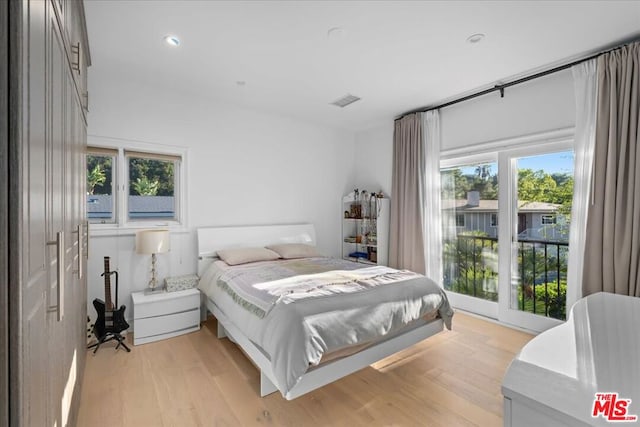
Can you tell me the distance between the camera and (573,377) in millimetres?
717

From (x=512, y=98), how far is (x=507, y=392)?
3.57 meters

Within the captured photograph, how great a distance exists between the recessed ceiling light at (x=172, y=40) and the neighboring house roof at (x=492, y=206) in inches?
140

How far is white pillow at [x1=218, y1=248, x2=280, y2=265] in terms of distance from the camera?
3411 mm

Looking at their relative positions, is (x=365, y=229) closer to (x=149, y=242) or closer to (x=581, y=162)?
(x=581, y=162)

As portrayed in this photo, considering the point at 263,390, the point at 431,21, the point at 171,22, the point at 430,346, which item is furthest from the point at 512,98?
the point at 263,390

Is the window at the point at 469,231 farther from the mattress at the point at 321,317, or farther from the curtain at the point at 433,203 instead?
the mattress at the point at 321,317

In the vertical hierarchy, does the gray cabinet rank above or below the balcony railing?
above

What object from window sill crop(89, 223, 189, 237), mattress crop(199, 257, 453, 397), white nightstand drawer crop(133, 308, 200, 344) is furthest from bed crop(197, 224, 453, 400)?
window sill crop(89, 223, 189, 237)

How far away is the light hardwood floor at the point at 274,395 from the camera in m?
1.88

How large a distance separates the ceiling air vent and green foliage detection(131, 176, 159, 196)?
2.50 meters

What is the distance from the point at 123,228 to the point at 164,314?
3.49 ft

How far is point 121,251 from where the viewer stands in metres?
3.22

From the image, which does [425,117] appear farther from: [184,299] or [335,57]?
[184,299]

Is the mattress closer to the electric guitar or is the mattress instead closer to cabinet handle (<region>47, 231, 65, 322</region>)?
the electric guitar
